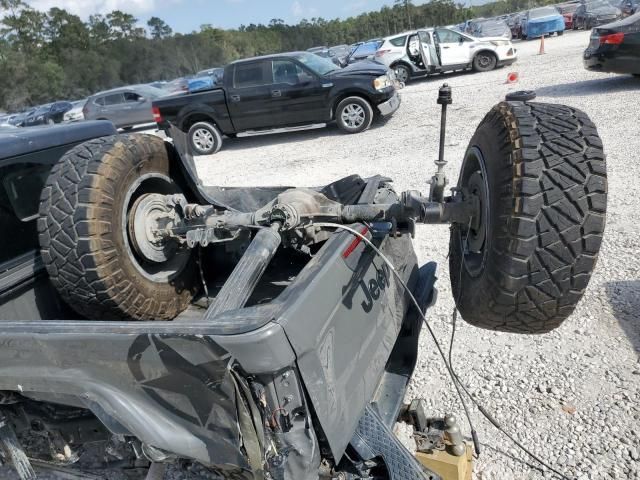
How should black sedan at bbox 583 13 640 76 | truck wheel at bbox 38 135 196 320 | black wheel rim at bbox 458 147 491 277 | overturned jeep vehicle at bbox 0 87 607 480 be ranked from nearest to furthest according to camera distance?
overturned jeep vehicle at bbox 0 87 607 480 → black wheel rim at bbox 458 147 491 277 → truck wheel at bbox 38 135 196 320 → black sedan at bbox 583 13 640 76

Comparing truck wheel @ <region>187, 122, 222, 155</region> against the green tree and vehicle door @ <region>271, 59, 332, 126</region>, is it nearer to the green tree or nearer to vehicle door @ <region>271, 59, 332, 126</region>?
vehicle door @ <region>271, 59, 332, 126</region>

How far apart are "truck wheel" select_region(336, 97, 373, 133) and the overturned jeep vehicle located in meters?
8.13

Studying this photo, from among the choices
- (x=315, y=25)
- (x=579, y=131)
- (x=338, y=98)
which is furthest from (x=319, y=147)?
(x=315, y=25)

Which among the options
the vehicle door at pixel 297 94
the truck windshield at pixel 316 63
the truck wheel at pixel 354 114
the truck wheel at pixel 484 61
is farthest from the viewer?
the truck wheel at pixel 484 61

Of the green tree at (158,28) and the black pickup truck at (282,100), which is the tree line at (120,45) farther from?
the black pickup truck at (282,100)

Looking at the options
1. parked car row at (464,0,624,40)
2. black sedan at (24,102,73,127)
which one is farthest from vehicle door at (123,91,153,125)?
parked car row at (464,0,624,40)

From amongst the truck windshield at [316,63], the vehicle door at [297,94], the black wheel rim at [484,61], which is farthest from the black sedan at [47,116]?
the black wheel rim at [484,61]

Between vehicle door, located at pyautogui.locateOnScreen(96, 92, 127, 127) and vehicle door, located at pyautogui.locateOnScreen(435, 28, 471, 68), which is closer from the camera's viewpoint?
vehicle door, located at pyautogui.locateOnScreen(435, 28, 471, 68)

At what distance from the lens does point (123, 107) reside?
19.5 metres

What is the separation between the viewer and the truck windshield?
1138 cm

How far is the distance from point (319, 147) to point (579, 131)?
338 inches

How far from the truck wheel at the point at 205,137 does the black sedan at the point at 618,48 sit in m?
8.08

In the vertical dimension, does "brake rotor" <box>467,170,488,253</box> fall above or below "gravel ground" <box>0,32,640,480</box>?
Answer: above

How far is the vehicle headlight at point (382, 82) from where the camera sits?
429 inches
